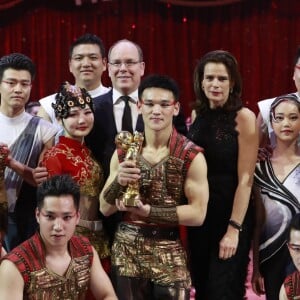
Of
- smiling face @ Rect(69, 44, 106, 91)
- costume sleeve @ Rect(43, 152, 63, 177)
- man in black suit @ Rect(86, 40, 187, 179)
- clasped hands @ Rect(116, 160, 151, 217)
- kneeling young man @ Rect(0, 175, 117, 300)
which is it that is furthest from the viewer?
smiling face @ Rect(69, 44, 106, 91)

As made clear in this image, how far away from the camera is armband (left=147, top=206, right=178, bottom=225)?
2.86 m

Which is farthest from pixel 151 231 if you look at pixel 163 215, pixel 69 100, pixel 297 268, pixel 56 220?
pixel 69 100

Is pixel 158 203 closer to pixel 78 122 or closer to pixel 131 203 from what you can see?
pixel 131 203

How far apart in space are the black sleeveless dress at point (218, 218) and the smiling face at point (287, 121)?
234mm

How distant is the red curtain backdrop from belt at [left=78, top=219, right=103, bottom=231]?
3.13 metres

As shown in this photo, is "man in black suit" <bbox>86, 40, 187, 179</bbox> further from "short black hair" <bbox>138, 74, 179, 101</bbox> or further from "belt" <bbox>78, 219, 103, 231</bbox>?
"short black hair" <bbox>138, 74, 179, 101</bbox>

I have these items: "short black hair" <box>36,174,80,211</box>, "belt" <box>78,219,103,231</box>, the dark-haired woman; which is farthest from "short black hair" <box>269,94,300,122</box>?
"short black hair" <box>36,174,80,211</box>

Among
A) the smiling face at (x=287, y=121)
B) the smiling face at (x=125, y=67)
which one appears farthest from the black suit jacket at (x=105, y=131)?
the smiling face at (x=287, y=121)

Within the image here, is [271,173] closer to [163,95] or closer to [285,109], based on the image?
[285,109]

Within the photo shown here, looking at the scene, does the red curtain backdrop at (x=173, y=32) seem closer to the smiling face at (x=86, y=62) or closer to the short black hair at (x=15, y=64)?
the smiling face at (x=86, y=62)

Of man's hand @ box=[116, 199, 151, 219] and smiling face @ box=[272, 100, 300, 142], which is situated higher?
smiling face @ box=[272, 100, 300, 142]

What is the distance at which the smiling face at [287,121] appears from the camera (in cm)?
323

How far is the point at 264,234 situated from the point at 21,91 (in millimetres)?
1347

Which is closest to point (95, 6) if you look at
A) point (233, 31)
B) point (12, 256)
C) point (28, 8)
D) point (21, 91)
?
point (28, 8)
